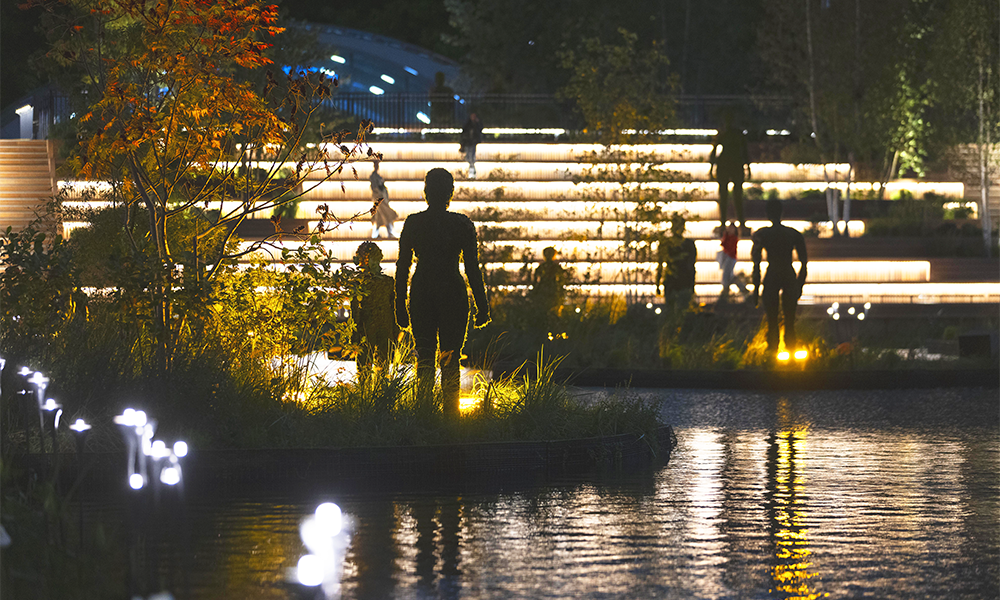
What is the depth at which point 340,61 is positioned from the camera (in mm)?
62781

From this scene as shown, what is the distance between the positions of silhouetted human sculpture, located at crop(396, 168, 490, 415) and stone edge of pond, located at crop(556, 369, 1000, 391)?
6.87m

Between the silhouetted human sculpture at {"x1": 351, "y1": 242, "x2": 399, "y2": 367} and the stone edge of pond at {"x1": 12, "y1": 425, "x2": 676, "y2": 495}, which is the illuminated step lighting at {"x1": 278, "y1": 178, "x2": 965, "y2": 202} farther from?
the stone edge of pond at {"x1": 12, "y1": 425, "x2": 676, "y2": 495}

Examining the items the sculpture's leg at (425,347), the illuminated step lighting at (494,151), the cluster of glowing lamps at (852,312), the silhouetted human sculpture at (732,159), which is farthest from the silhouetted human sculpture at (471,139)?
the sculpture's leg at (425,347)

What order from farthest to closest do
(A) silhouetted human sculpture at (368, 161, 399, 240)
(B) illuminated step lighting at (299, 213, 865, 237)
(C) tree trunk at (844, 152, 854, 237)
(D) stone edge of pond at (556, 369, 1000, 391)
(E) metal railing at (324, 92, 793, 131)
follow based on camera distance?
(E) metal railing at (324, 92, 793, 131)
(C) tree trunk at (844, 152, 854, 237)
(B) illuminated step lighting at (299, 213, 865, 237)
(A) silhouetted human sculpture at (368, 161, 399, 240)
(D) stone edge of pond at (556, 369, 1000, 391)

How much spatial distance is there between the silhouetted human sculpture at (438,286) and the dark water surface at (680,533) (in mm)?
1854

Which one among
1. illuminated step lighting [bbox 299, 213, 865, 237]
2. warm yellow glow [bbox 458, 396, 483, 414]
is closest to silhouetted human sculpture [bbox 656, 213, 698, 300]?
illuminated step lighting [bbox 299, 213, 865, 237]

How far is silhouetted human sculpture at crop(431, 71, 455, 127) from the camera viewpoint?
4462cm

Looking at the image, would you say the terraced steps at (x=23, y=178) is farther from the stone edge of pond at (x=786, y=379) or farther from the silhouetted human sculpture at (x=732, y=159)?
the stone edge of pond at (x=786, y=379)

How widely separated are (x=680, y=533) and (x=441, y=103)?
1495 inches

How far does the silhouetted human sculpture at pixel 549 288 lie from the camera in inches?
882

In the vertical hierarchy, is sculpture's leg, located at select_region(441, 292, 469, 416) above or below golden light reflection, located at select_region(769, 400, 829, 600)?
above

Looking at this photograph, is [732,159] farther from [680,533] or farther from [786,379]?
[680,533]

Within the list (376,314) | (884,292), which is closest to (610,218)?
(884,292)

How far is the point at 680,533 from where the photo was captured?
27.9 feet
